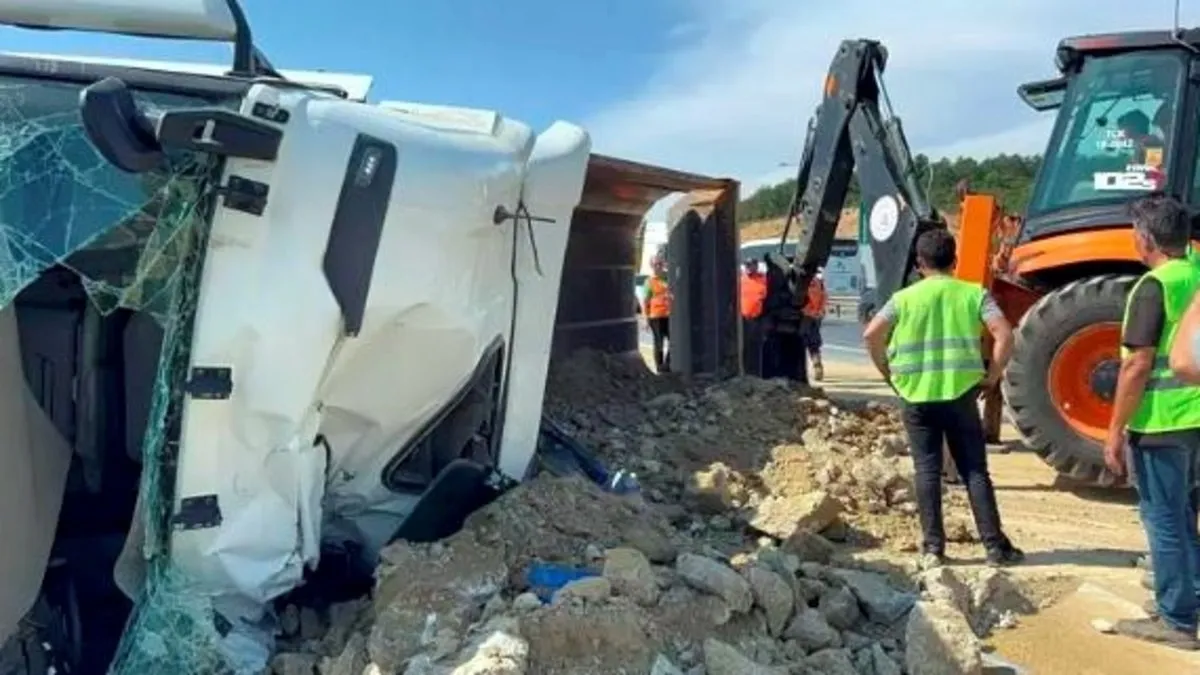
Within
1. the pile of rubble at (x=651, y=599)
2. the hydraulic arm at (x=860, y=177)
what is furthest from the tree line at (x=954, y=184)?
the pile of rubble at (x=651, y=599)

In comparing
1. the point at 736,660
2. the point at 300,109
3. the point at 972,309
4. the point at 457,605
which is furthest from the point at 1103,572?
the point at 300,109

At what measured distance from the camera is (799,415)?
687cm

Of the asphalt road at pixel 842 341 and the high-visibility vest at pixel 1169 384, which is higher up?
the high-visibility vest at pixel 1169 384

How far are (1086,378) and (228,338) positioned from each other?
5.29m

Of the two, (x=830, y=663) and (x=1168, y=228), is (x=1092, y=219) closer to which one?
(x=1168, y=228)

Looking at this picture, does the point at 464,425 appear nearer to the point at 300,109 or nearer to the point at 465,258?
the point at 465,258

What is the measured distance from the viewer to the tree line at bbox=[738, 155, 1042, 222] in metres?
7.45

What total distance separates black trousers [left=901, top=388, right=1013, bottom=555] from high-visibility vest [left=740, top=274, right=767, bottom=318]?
8.29 ft

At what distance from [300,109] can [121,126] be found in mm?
452

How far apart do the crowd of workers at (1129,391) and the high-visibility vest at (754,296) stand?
2002 millimetres

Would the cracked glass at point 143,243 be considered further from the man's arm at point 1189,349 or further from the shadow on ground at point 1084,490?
the shadow on ground at point 1084,490

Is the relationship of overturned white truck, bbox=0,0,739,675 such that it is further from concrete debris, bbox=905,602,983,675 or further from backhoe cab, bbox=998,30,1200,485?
backhoe cab, bbox=998,30,1200,485

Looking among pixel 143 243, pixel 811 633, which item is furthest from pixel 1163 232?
pixel 143 243

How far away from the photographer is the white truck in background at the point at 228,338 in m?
3.22
